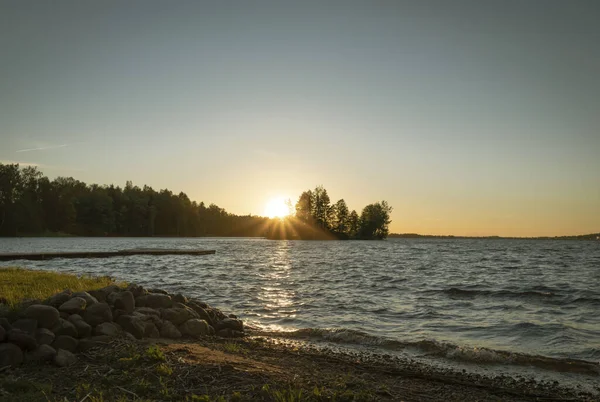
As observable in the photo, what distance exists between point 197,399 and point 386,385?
3.82 meters

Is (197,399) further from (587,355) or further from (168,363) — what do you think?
(587,355)

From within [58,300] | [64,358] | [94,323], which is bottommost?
[64,358]

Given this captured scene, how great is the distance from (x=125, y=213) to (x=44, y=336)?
152 meters

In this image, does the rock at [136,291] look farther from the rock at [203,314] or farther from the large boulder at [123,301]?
the rock at [203,314]

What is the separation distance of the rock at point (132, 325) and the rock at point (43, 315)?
66.4 inches

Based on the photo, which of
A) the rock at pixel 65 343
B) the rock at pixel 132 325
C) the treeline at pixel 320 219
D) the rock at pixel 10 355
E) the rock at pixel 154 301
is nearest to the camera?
the rock at pixel 10 355

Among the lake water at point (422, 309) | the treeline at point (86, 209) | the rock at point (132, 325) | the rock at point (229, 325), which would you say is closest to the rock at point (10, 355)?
the rock at point (132, 325)

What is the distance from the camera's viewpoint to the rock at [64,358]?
332 inches

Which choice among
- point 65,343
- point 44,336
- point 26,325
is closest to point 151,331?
point 65,343

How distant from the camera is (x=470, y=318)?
55.7 feet

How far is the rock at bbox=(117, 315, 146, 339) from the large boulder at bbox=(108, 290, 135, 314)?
703 millimetres

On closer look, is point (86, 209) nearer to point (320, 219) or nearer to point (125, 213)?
point (125, 213)

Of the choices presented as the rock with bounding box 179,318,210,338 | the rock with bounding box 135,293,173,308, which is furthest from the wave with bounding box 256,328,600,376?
the rock with bounding box 135,293,173,308

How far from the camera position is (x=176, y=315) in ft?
41.5
